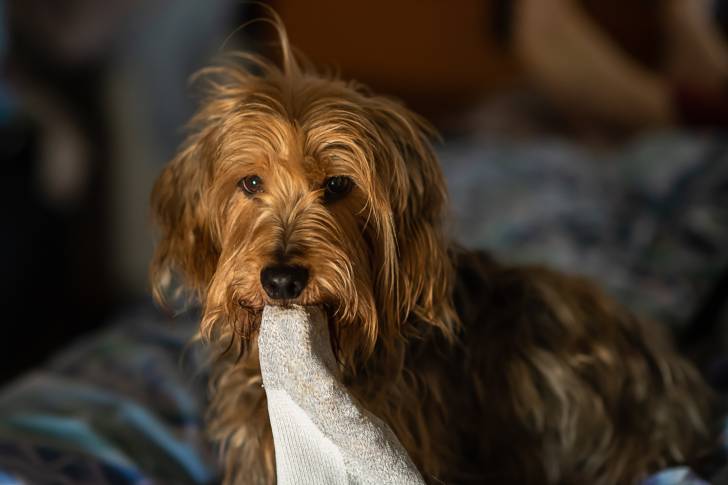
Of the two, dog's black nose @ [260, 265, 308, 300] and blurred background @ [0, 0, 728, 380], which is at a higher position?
dog's black nose @ [260, 265, 308, 300]

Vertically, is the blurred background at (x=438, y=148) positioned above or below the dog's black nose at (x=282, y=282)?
below

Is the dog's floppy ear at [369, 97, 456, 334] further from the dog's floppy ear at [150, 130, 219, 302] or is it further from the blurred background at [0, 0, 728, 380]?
the blurred background at [0, 0, 728, 380]

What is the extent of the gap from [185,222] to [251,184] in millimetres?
172

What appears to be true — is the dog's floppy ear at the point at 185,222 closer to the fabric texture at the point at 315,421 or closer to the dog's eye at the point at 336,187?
the dog's eye at the point at 336,187

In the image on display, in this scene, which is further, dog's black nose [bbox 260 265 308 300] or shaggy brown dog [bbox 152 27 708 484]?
shaggy brown dog [bbox 152 27 708 484]

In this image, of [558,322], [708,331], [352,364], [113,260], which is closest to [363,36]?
[113,260]

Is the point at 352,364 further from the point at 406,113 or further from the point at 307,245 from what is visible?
the point at 406,113

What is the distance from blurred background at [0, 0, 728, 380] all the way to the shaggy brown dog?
76cm

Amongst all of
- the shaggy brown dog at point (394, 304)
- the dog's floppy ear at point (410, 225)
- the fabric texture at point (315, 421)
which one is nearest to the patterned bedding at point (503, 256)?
the shaggy brown dog at point (394, 304)

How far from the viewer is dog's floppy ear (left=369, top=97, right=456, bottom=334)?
1331mm

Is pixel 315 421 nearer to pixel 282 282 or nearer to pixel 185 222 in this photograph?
pixel 282 282

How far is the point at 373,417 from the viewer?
1.11 meters

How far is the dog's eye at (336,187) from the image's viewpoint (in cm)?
133

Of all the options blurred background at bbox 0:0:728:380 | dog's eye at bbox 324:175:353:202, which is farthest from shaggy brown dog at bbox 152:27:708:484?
blurred background at bbox 0:0:728:380
